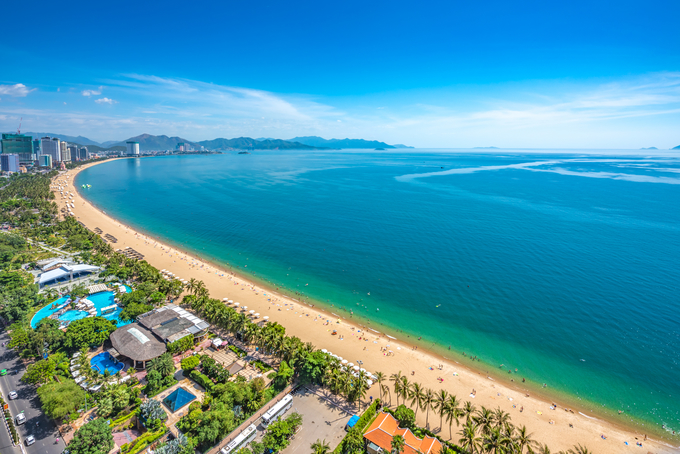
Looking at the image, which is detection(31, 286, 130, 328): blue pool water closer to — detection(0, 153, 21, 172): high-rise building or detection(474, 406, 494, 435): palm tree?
detection(474, 406, 494, 435): palm tree

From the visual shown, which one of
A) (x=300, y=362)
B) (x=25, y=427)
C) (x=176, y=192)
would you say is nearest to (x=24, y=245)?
(x=25, y=427)

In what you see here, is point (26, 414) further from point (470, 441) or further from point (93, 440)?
point (470, 441)

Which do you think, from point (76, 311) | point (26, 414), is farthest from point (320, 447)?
point (76, 311)

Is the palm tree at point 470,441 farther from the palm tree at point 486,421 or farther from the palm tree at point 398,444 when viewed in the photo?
the palm tree at point 398,444

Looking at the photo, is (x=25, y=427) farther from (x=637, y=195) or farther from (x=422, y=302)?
(x=637, y=195)

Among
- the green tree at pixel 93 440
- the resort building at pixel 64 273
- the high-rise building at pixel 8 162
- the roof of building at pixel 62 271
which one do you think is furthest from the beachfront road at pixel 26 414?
the high-rise building at pixel 8 162

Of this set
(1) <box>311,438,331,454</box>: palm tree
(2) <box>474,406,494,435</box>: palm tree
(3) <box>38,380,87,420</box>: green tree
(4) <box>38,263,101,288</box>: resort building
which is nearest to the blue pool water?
(4) <box>38,263,101,288</box>: resort building
